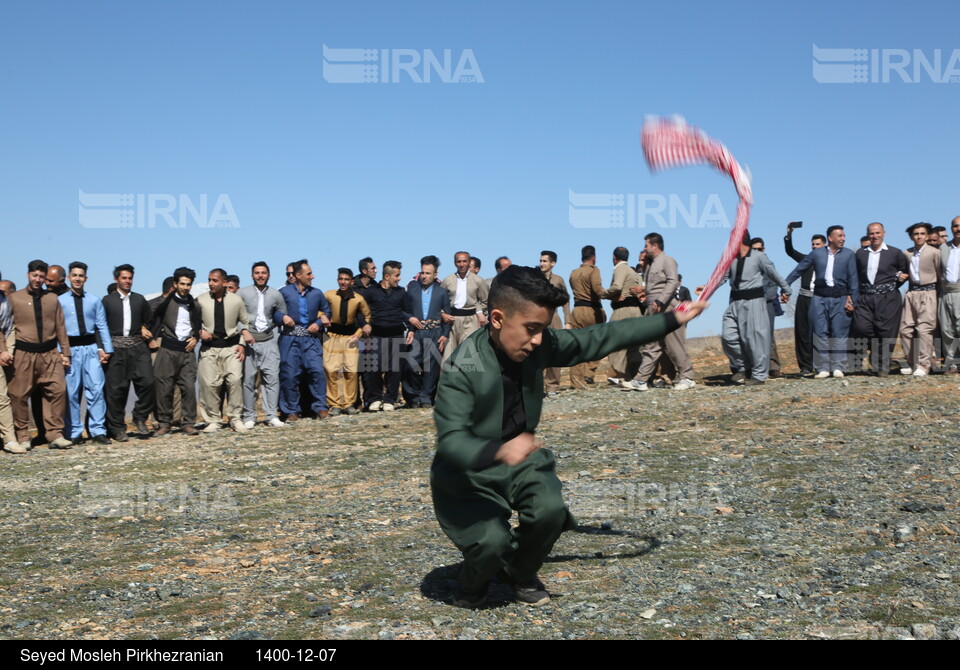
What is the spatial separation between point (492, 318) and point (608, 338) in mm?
686

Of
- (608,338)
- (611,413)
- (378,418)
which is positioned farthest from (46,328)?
(608,338)

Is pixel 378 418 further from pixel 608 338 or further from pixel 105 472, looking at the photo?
pixel 608 338

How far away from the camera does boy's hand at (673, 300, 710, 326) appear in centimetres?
511

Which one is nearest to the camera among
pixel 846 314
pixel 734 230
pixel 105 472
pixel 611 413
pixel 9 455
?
pixel 734 230

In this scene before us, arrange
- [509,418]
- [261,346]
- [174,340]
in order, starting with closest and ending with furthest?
[509,418] < [174,340] < [261,346]

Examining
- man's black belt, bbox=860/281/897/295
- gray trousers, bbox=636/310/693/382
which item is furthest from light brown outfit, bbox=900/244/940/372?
gray trousers, bbox=636/310/693/382

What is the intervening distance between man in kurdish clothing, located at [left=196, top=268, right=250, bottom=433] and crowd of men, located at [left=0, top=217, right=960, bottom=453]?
0.02 m

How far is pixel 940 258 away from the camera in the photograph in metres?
14.7

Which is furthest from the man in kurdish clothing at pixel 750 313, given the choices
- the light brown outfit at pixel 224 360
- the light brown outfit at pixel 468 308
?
the light brown outfit at pixel 224 360

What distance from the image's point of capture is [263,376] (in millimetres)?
14219

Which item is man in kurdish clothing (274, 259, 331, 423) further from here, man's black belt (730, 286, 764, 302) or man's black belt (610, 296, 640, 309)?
man's black belt (730, 286, 764, 302)

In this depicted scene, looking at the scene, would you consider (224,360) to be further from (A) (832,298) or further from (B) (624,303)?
(A) (832,298)

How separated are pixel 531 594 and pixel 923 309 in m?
11.8

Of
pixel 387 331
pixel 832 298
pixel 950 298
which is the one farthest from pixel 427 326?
pixel 950 298
